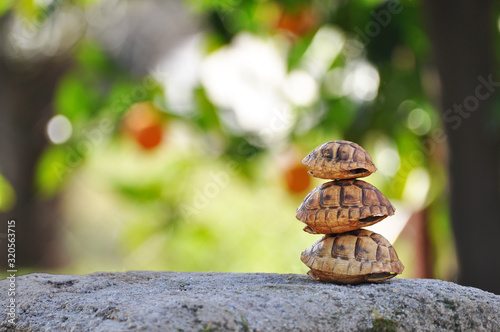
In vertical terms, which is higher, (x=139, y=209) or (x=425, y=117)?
(x=425, y=117)

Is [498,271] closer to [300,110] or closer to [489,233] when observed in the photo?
[489,233]

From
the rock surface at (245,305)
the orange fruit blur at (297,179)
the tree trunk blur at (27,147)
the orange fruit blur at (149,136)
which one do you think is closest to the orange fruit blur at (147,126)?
the orange fruit blur at (149,136)

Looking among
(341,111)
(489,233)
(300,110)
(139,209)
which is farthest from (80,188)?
(489,233)

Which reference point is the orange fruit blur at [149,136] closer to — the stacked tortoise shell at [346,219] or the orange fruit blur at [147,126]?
the orange fruit blur at [147,126]

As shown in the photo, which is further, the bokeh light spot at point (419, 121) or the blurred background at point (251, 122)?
the bokeh light spot at point (419, 121)

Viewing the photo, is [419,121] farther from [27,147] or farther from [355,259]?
[27,147]

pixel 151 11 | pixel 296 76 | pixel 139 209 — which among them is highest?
pixel 151 11

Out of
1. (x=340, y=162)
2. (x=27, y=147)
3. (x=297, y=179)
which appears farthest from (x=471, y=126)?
(x=27, y=147)
